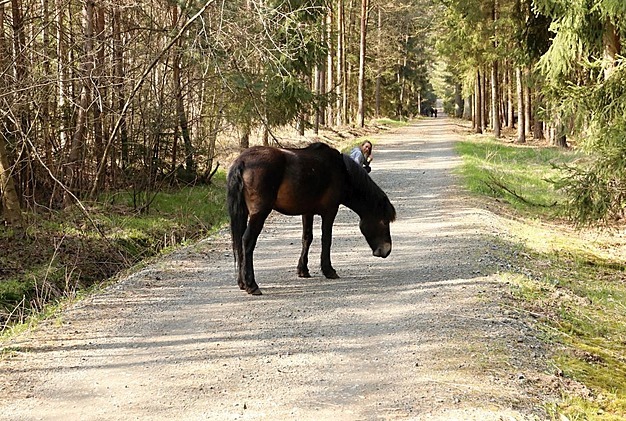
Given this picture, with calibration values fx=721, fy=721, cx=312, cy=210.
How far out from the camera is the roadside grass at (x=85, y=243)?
10930mm

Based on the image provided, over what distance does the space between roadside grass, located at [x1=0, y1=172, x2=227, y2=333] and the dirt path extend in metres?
1.54

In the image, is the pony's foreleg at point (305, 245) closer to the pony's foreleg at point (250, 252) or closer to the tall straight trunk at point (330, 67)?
the pony's foreleg at point (250, 252)

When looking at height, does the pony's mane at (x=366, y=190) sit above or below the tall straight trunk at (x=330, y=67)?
below

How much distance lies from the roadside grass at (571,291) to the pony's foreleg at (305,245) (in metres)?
2.61

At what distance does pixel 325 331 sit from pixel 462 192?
39.4ft

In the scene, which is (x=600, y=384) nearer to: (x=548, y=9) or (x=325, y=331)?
(x=325, y=331)

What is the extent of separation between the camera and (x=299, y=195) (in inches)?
353

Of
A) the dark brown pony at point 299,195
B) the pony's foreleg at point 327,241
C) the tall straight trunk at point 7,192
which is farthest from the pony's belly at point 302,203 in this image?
the tall straight trunk at point 7,192

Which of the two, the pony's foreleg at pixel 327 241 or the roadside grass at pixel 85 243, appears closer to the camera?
the pony's foreleg at pixel 327 241

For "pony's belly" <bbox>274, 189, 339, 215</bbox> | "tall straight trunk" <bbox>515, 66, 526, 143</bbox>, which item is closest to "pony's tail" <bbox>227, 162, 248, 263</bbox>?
"pony's belly" <bbox>274, 189, 339, 215</bbox>

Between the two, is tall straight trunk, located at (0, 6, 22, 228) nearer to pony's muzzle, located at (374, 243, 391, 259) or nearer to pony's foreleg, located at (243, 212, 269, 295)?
pony's foreleg, located at (243, 212, 269, 295)

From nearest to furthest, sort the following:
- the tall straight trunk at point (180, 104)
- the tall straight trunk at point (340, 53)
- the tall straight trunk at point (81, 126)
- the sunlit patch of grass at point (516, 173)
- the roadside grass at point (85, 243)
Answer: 1. the roadside grass at point (85, 243)
2. the tall straight trunk at point (81, 126)
3. the tall straight trunk at point (180, 104)
4. the sunlit patch of grass at point (516, 173)
5. the tall straight trunk at point (340, 53)

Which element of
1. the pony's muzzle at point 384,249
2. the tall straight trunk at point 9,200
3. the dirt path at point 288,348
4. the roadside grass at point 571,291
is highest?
the tall straight trunk at point 9,200

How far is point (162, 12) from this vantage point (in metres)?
18.8
